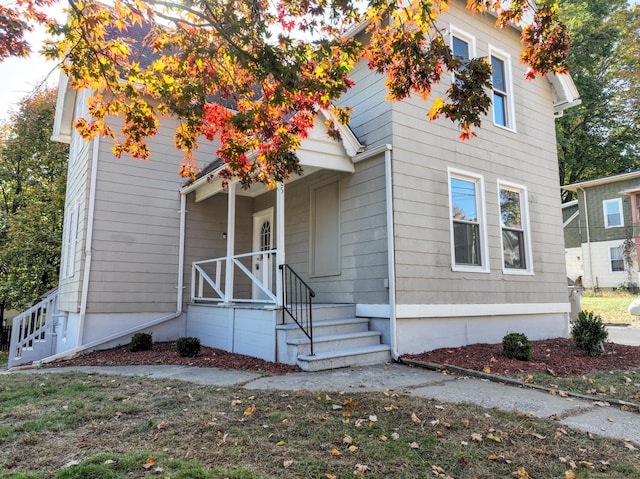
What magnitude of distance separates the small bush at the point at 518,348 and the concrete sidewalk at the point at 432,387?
4.61 feet

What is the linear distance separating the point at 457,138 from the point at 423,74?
152 inches

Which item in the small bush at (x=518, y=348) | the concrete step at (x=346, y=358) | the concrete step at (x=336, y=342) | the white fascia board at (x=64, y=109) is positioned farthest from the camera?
the white fascia board at (x=64, y=109)

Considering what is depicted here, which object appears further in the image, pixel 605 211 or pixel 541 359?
pixel 605 211

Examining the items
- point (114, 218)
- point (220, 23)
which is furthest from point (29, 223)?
point (220, 23)

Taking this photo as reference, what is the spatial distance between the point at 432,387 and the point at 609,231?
2195 centimetres

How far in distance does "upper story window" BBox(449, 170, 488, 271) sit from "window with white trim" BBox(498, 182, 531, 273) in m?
0.68

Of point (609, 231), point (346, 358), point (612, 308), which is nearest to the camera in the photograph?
point (346, 358)

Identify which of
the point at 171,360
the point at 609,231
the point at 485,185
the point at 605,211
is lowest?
the point at 171,360

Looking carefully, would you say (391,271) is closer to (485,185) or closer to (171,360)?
(485,185)

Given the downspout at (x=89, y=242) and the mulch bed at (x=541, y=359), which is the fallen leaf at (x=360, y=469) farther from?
the downspout at (x=89, y=242)

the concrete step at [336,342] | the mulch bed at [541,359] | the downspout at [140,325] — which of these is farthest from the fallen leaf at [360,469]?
the downspout at [140,325]

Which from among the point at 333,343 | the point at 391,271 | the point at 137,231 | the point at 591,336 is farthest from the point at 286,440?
the point at 137,231

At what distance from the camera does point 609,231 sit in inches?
874

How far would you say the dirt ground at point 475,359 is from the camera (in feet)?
19.9
